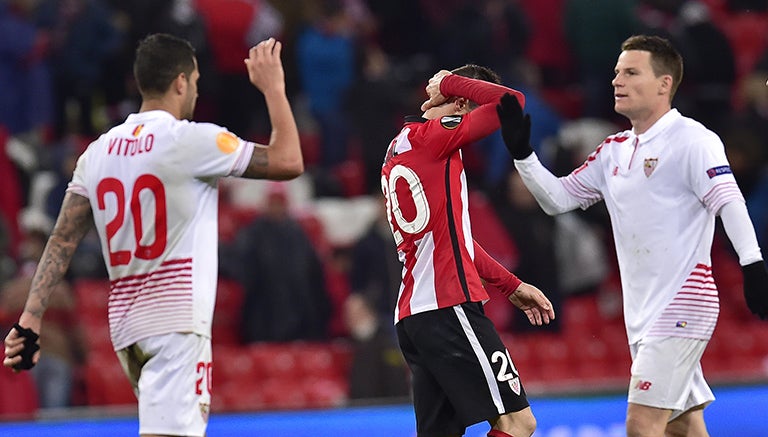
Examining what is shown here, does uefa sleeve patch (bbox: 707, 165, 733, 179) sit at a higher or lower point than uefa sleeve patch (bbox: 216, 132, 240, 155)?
lower

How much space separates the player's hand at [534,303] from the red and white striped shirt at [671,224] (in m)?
0.42

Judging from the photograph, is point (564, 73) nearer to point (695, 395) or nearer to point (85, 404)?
point (85, 404)

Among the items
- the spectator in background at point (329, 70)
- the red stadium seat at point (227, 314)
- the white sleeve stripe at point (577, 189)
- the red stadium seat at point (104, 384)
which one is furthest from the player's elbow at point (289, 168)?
the spectator in background at point (329, 70)

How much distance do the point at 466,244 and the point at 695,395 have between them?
1365mm

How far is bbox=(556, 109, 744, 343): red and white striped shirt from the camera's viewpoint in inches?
259

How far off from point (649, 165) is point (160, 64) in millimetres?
2401

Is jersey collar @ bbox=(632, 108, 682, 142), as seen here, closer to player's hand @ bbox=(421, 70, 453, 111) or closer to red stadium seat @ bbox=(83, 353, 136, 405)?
player's hand @ bbox=(421, 70, 453, 111)

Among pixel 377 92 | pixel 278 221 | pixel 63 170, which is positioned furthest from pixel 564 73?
pixel 63 170

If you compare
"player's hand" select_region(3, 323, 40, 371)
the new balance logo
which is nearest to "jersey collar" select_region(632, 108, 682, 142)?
the new balance logo

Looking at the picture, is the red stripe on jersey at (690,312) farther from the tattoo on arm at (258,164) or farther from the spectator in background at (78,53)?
the spectator in background at (78,53)

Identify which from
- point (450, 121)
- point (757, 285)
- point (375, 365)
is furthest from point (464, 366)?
point (375, 365)

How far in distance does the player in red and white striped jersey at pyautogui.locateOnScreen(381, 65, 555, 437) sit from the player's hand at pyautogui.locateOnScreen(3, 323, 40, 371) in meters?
1.67

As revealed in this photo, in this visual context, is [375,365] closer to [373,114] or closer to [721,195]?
[373,114]

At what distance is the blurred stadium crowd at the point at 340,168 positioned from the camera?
1167 centimetres
